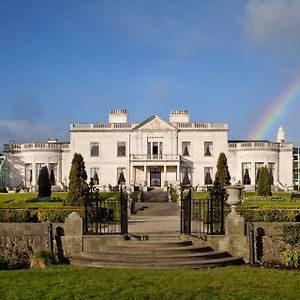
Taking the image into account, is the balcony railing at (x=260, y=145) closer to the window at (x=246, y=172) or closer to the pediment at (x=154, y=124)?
the window at (x=246, y=172)

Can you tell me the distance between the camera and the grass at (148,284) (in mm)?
11820

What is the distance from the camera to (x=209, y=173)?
62.5m

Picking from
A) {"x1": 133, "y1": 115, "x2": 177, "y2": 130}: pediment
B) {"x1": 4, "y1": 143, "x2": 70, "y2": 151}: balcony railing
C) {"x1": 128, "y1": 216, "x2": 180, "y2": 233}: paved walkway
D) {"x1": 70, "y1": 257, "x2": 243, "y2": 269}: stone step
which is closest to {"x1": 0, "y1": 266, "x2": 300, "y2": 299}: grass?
{"x1": 70, "y1": 257, "x2": 243, "y2": 269}: stone step

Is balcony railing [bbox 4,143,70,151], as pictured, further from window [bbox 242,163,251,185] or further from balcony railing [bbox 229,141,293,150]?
window [bbox 242,163,251,185]

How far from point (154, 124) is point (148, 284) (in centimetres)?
5027

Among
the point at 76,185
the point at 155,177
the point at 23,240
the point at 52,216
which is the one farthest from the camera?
the point at 155,177

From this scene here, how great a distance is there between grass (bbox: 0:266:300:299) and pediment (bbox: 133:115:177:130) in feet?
156

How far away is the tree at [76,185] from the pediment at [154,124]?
27692 mm

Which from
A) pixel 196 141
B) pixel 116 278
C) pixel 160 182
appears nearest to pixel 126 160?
pixel 160 182

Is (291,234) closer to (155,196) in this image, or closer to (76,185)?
(76,185)

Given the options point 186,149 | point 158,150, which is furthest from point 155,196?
point 186,149

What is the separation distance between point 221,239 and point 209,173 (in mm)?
45306

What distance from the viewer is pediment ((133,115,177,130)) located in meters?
62.4

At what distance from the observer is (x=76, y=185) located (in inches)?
1293
